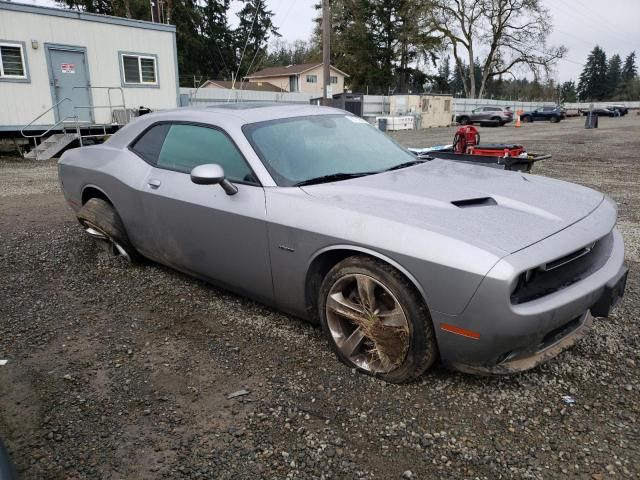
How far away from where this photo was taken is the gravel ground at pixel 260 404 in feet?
6.98

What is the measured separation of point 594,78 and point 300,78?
79956 mm

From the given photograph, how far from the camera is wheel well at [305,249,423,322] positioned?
8.93 feet

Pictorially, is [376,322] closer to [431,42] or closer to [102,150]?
A: [102,150]

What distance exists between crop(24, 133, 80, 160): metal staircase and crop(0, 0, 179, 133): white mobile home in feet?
1.67

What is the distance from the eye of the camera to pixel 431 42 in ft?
166

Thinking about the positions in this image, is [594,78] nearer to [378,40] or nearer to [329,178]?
[378,40]

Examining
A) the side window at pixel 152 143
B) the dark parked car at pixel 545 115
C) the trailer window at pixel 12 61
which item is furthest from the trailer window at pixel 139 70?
the dark parked car at pixel 545 115

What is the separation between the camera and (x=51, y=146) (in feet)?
44.4

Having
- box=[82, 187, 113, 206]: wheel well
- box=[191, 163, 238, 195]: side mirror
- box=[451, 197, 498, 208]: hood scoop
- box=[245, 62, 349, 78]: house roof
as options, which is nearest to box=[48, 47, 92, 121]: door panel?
box=[82, 187, 113, 206]: wheel well

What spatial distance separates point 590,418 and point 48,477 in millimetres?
2525

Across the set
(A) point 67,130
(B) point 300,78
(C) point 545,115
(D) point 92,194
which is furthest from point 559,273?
(B) point 300,78

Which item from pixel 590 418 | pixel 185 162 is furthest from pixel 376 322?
pixel 185 162

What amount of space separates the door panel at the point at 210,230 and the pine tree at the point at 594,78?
370 ft

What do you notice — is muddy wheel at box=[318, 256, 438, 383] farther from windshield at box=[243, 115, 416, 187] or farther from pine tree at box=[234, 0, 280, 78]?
pine tree at box=[234, 0, 280, 78]
